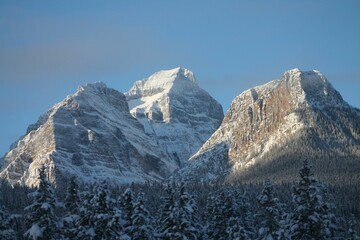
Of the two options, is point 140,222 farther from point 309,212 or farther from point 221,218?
point 309,212

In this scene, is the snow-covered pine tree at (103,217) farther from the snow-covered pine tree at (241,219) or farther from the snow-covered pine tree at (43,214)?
the snow-covered pine tree at (241,219)

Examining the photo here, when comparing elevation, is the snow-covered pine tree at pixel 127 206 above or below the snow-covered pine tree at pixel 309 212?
above

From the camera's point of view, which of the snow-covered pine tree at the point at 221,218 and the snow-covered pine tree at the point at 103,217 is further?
the snow-covered pine tree at the point at 221,218

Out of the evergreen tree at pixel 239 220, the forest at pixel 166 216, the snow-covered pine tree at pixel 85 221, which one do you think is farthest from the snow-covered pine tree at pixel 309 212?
the snow-covered pine tree at pixel 85 221

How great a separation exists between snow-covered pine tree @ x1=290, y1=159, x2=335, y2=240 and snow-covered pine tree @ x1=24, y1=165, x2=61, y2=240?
896 inches

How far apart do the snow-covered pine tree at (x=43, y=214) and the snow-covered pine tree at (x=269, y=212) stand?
2550 centimetres

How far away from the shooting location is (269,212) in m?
81.6

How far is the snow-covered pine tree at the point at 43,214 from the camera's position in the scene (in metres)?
65.6

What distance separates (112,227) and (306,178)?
2002 cm

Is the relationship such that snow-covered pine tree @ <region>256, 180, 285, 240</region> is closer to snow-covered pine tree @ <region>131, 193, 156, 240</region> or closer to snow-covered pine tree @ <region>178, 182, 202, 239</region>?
snow-covered pine tree @ <region>178, 182, 202, 239</region>

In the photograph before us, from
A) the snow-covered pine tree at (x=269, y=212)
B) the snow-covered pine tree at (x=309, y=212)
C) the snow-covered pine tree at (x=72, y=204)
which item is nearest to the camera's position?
the snow-covered pine tree at (x=309, y=212)

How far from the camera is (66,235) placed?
73750 millimetres

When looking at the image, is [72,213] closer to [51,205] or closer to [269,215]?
[51,205]

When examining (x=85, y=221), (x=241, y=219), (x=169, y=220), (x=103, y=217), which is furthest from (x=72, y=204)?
(x=241, y=219)
